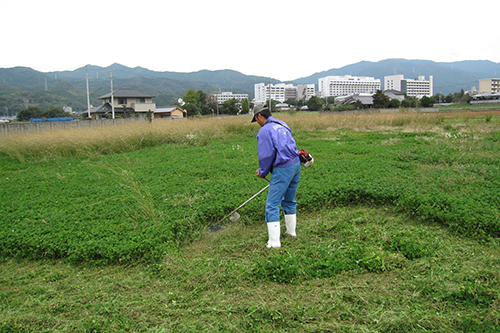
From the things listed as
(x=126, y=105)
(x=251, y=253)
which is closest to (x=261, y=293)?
(x=251, y=253)

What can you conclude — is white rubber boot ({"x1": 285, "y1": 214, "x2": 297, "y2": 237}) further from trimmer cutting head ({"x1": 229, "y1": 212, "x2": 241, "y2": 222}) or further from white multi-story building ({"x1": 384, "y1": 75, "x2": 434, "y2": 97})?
white multi-story building ({"x1": 384, "y1": 75, "x2": 434, "y2": 97})

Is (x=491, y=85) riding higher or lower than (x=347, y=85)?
lower

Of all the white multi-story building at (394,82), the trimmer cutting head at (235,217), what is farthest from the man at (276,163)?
the white multi-story building at (394,82)

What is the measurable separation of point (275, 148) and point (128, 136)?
986 cm

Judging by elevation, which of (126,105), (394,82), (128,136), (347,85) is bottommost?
(128,136)

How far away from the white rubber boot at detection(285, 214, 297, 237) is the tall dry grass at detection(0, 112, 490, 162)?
8513 mm

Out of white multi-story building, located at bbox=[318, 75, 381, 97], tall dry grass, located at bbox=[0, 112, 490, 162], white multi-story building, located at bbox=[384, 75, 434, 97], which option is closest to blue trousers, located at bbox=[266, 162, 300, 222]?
tall dry grass, located at bbox=[0, 112, 490, 162]

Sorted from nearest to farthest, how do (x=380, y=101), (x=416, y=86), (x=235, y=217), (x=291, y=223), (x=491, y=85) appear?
(x=291, y=223) < (x=235, y=217) < (x=380, y=101) < (x=491, y=85) < (x=416, y=86)

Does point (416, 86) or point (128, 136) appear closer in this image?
point (128, 136)

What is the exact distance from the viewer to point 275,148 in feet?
13.7

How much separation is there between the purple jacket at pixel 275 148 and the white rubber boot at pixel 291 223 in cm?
79

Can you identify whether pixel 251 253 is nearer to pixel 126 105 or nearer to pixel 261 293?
pixel 261 293

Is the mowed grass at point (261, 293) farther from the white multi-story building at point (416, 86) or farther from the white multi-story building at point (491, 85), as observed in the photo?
the white multi-story building at point (416, 86)

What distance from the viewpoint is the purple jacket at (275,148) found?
4.14 metres
